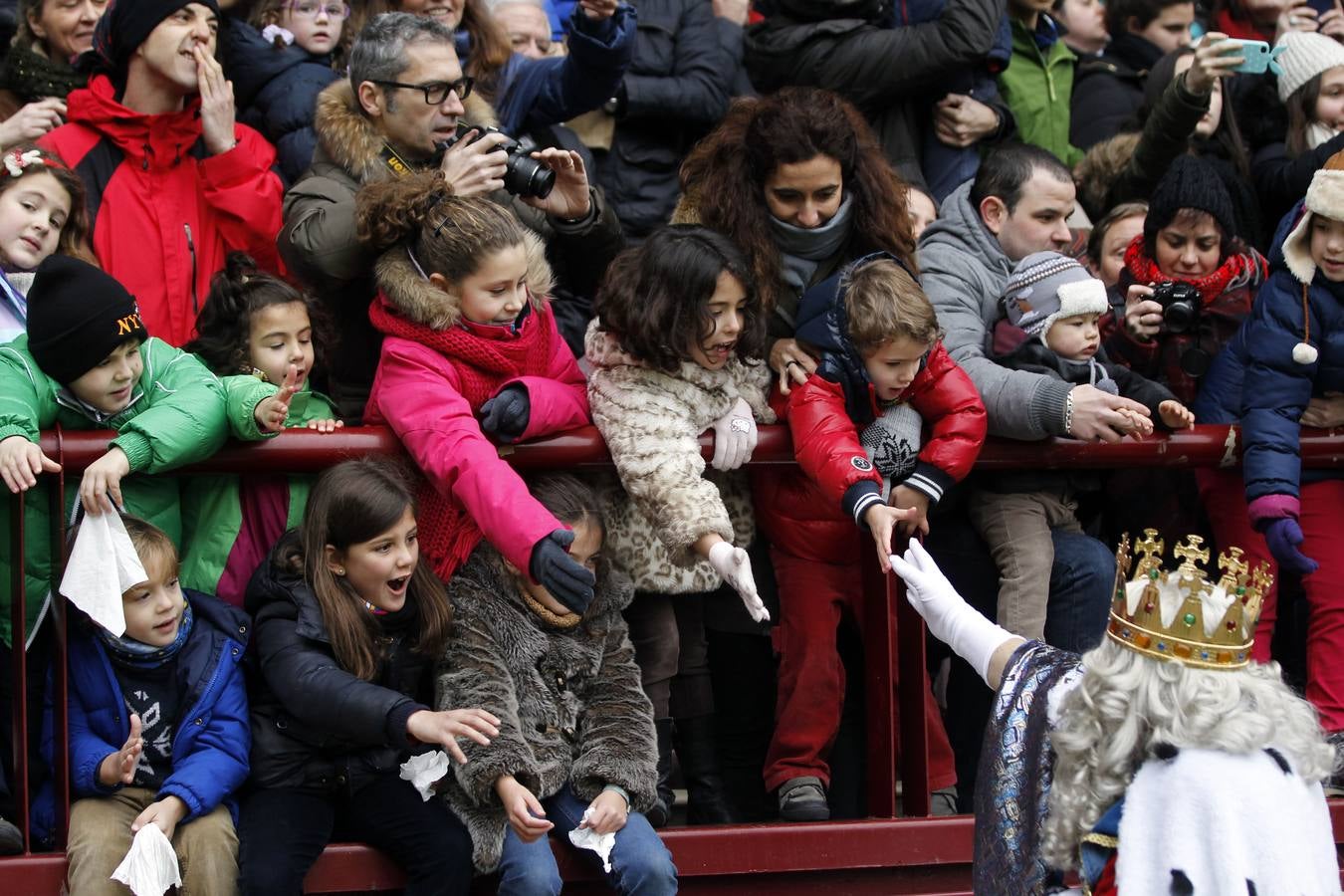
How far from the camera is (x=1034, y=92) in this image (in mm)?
7062

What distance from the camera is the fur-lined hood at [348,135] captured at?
4945 mm

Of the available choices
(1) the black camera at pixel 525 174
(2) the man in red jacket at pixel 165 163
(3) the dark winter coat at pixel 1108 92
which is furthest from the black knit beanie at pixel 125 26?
(3) the dark winter coat at pixel 1108 92

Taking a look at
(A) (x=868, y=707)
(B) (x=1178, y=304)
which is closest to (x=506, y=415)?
(A) (x=868, y=707)

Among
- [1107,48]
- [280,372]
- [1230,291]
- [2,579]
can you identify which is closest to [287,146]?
[280,372]

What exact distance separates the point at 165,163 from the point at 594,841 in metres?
2.50

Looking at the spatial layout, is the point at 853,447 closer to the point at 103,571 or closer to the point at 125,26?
the point at 103,571

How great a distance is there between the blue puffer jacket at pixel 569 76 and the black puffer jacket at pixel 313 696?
185 cm

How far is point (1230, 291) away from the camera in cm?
555

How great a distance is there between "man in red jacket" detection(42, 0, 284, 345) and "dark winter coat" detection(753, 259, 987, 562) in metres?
1.77

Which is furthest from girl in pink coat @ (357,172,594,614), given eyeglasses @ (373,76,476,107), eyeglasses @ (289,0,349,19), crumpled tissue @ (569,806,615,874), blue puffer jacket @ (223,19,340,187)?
eyeglasses @ (289,0,349,19)

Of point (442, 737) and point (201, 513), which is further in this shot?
point (201, 513)

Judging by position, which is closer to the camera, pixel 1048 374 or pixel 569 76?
pixel 1048 374

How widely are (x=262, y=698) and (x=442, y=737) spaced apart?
579 mm

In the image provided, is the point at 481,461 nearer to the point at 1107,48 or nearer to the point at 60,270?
the point at 60,270
